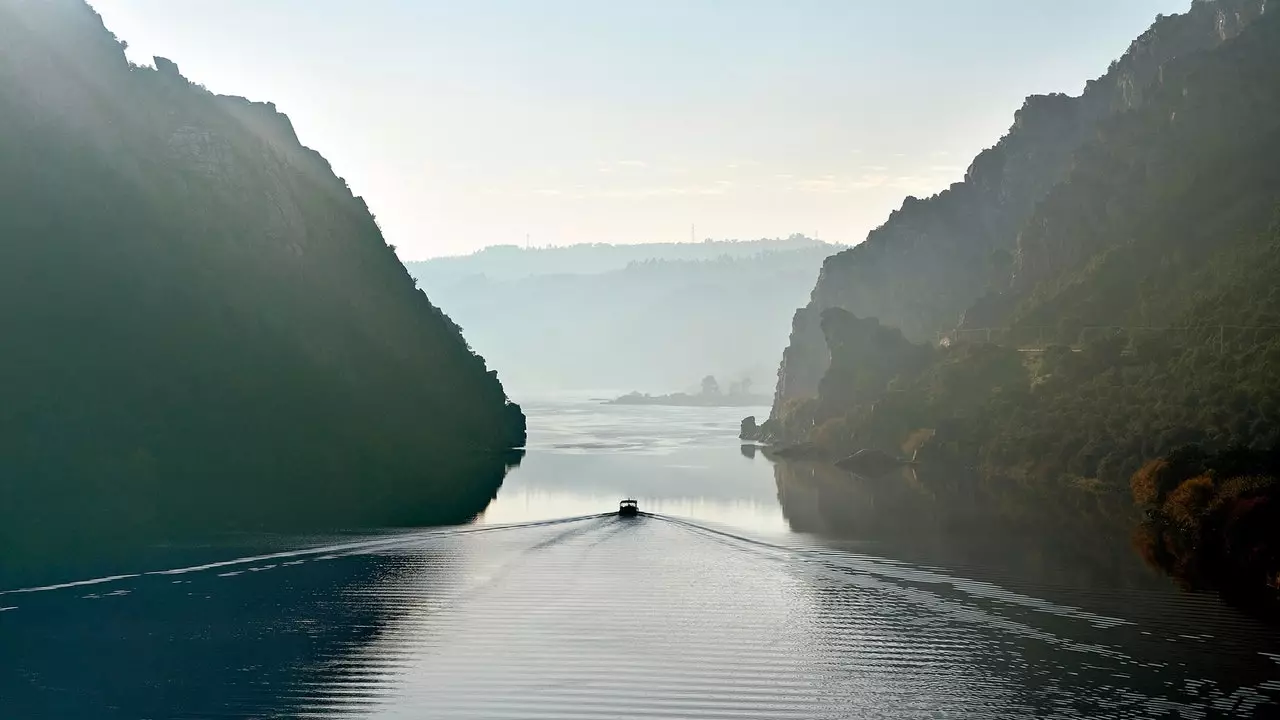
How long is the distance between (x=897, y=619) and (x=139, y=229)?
4234 inches

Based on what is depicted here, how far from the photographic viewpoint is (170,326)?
133 m

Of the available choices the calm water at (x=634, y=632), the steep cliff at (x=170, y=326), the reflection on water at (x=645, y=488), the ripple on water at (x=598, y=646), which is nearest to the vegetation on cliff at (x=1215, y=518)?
the calm water at (x=634, y=632)

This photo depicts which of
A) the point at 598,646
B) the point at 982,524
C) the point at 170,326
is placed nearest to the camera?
the point at 598,646

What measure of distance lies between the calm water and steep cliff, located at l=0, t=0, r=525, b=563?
71.5 ft

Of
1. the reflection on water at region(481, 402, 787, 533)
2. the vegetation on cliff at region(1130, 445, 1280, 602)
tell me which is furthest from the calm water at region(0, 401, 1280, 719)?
the reflection on water at region(481, 402, 787, 533)

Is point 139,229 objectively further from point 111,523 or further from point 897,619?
point 897,619

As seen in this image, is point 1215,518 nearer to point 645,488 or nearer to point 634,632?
point 634,632

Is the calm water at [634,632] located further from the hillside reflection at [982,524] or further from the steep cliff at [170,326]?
the steep cliff at [170,326]

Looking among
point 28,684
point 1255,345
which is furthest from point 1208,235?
point 28,684

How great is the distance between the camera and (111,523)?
86.1 meters

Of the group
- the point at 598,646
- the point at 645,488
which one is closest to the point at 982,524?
the point at 645,488

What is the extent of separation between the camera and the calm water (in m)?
44.3

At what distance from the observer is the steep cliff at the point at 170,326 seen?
10638 centimetres

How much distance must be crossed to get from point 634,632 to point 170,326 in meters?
93.4
